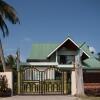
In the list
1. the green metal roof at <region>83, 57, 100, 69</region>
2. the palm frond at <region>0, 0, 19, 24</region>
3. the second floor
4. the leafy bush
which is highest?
the palm frond at <region>0, 0, 19, 24</region>

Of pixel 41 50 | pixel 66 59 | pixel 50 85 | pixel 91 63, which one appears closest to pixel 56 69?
pixel 50 85

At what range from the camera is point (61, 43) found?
4497 centimetres

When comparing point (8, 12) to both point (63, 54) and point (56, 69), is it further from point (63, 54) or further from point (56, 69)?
point (63, 54)

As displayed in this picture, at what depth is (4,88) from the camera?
92.8 ft

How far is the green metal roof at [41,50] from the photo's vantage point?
47.3m

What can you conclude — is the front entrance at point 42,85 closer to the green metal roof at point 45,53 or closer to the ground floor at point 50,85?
the ground floor at point 50,85

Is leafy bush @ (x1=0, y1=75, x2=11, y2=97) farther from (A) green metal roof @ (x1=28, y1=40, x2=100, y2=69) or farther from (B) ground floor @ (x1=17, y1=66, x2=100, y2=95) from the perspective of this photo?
(A) green metal roof @ (x1=28, y1=40, x2=100, y2=69)

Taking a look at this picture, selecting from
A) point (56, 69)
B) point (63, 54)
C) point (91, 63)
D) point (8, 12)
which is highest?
point (8, 12)

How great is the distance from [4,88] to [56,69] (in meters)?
4.83

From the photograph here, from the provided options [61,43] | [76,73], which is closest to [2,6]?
[61,43]

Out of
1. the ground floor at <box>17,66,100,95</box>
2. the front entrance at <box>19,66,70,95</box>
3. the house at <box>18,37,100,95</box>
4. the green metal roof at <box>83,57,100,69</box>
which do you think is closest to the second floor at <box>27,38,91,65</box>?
the house at <box>18,37,100,95</box>

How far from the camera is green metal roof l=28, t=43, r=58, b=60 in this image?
4728 cm

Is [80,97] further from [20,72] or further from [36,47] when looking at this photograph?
[36,47]

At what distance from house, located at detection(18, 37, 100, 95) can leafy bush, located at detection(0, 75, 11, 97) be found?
1648 millimetres
